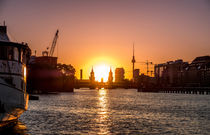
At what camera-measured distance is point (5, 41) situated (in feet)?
95.9

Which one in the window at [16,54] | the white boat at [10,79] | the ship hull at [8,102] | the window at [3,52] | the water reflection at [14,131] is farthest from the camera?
the water reflection at [14,131]

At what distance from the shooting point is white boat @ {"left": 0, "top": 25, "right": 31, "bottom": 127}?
90.2ft

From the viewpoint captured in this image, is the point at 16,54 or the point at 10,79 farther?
the point at 16,54

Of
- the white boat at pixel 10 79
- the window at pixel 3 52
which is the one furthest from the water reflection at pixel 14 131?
the window at pixel 3 52

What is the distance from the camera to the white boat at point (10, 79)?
27.5 meters

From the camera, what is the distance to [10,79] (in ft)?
92.7

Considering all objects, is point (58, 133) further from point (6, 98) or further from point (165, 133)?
point (165, 133)

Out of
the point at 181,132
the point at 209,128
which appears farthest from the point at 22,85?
the point at 209,128

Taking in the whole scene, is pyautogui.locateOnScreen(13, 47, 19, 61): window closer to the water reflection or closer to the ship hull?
the ship hull

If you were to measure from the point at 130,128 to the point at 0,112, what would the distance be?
57.7 feet

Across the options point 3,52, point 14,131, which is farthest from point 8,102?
point 14,131

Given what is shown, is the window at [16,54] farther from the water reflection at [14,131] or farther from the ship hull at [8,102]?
the water reflection at [14,131]

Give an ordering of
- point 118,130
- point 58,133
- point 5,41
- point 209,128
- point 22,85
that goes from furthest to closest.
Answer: point 209,128, point 118,130, point 58,133, point 22,85, point 5,41

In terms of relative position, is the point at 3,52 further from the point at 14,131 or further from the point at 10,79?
the point at 14,131
